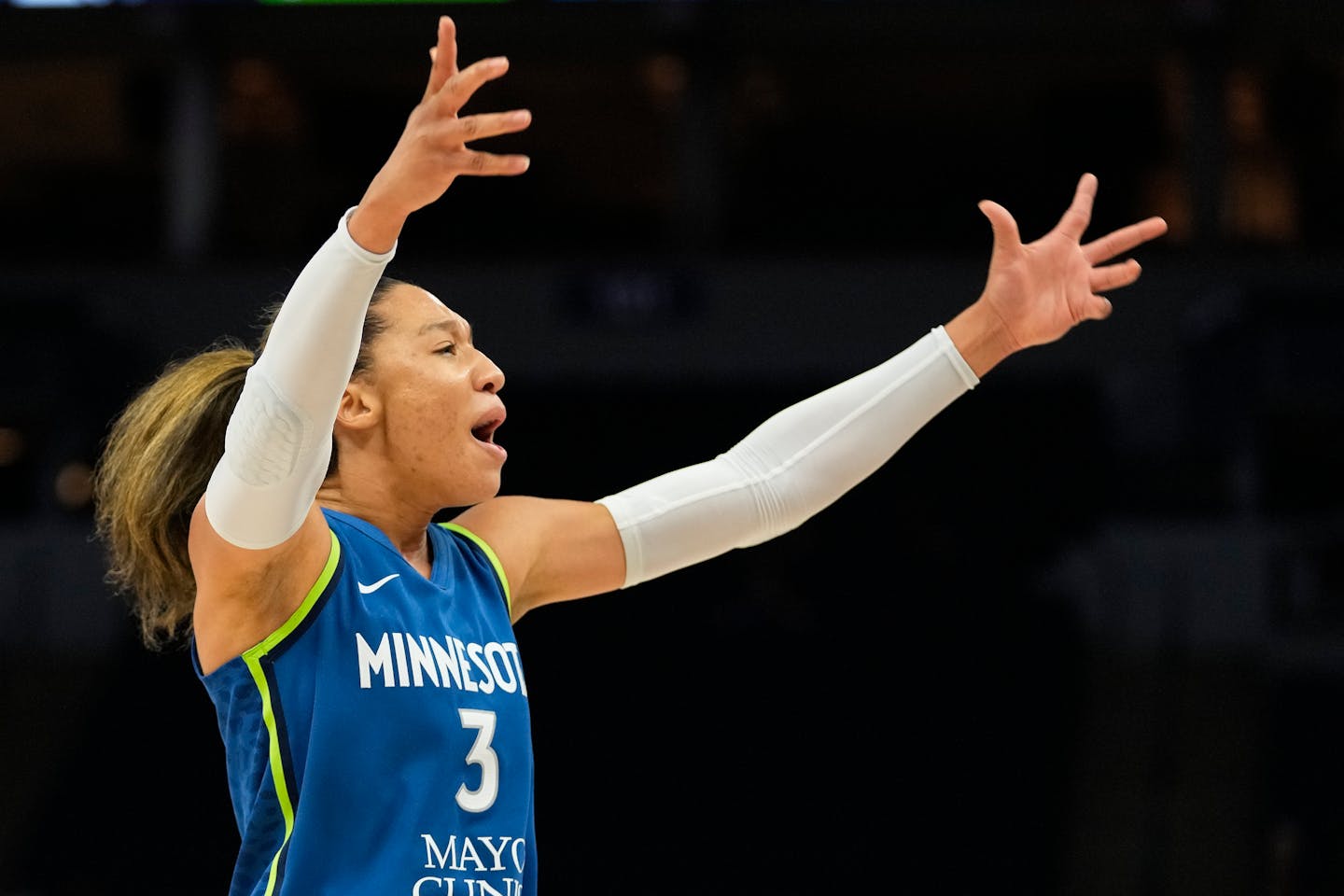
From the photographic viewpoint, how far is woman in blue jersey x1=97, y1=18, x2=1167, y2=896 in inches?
66.6

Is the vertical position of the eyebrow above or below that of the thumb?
below

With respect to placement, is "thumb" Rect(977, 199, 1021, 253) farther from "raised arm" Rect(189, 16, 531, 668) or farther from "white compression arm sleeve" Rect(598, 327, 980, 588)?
"raised arm" Rect(189, 16, 531, 668)

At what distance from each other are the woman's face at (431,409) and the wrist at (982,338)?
0.66 m

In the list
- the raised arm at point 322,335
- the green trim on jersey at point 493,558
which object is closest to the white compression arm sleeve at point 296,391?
the raised arm at point 322,335

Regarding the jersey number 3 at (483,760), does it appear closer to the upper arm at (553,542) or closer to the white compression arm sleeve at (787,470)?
the upper arm at (553,542)

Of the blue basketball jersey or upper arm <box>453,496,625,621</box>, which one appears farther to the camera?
upper arm <box>453,496,625,621</box>

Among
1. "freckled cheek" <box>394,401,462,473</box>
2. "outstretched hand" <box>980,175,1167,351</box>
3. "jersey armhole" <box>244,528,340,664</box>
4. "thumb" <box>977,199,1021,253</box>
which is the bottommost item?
"jersey armhole" <box>244,528,340,664</box>

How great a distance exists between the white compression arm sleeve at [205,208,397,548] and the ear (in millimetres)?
347

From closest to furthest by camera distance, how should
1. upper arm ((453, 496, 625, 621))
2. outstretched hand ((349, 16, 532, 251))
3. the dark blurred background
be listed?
1. outstretched hand ((349, 16, 532, 251))
2. upper arm ((453, 496, 625, 621))
3. the dark blurred background

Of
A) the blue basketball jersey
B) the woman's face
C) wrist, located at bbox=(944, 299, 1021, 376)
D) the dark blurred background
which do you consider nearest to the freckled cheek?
the woman's face

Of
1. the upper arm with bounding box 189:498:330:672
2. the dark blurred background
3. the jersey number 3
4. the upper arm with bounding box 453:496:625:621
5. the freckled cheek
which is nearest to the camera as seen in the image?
the upper arm with bounding box 189:498:330:672

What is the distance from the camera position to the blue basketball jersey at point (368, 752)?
183cm

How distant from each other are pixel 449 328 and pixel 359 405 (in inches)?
5.9

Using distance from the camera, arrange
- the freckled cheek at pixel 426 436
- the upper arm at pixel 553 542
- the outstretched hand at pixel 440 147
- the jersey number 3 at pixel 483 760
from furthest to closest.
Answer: the upper arm at pixel 553 542, the freckled cheek at pixel 426 436, the jersey number 3 at pixel 483 760, the outstretched hand at pixel 440 147
